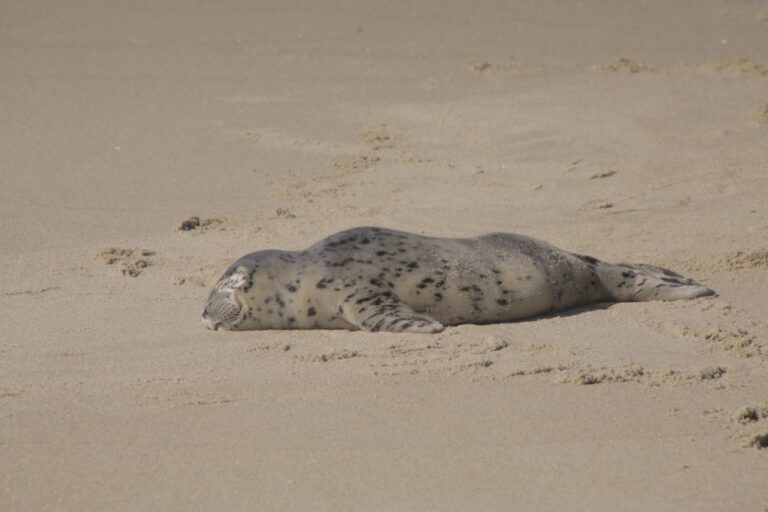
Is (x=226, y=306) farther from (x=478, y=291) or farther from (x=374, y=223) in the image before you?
(x=374, y=223)

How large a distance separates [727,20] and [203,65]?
602cm

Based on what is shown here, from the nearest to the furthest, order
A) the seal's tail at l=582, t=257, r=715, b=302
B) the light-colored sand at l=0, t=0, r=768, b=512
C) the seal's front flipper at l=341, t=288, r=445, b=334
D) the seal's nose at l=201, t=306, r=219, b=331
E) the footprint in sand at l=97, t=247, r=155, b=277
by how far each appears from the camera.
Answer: the light-colored sand at l=0, t=0, r=768, b=512 < the seal's front flipper at l=341, t=288, r=445, b=334 < the seal's nose at l=201, t=306, r=219, b=331 < the seal's tail at l=582, t=257, r=715, b=302 < the footprint in sand at l=97, t=247, r=155, b=277

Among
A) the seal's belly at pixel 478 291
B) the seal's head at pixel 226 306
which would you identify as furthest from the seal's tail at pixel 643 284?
the seal's head at pixel 226 306

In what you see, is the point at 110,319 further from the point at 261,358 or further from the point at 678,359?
the point at 678,359

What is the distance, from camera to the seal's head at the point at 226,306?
587 centimetres

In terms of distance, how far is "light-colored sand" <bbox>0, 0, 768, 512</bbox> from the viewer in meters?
4.20

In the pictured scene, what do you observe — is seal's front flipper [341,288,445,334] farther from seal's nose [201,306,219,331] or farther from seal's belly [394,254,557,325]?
seal's nose [201,306,219,331]

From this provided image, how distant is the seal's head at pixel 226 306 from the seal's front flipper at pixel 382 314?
1.66ft

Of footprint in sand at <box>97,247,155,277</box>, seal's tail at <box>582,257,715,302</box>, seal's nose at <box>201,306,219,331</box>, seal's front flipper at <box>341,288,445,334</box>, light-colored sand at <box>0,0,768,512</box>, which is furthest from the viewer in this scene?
footprint in sand at <box>97,247,155,277</box>

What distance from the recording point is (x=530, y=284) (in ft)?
19.9

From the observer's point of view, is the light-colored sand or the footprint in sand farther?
the footprint in sand

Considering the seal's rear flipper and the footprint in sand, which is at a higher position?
the seal's rear flipper

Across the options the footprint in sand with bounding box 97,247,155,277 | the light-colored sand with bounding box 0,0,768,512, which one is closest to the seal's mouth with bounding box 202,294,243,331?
the light-colored sand with bounding box 0,0,768,512

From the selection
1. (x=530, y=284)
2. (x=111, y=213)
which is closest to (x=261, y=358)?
(x=530, y=284)
